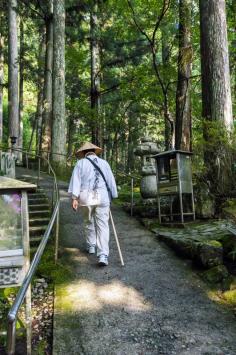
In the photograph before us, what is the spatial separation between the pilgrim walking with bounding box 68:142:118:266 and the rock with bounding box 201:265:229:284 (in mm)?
1555

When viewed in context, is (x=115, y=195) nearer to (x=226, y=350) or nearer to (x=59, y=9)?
(x=226, y=350)

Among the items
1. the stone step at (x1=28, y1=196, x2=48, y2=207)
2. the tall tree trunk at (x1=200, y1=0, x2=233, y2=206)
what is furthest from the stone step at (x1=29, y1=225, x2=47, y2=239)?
the tall tree trunk at (x1=200, y1=0, x2=233, y2=206)

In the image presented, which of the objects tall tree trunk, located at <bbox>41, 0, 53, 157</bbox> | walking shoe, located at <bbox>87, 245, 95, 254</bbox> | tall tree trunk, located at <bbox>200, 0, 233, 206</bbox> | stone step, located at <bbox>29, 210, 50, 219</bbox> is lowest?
walking shoe, located at <bbox>87, 245, 95, 254</bbox>

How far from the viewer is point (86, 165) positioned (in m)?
6.39

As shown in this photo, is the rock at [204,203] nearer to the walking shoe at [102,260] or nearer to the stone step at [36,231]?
the walking shoe at [102,260]

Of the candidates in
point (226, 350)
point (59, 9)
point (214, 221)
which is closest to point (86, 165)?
point (214, 221)

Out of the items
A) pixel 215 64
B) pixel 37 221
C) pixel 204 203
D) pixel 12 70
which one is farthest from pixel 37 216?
pixel 12 70

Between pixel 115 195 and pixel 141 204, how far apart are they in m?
2.90

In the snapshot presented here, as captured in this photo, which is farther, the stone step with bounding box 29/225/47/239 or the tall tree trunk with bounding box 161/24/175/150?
the tall tree trunk with bounding box 161/24/175/150

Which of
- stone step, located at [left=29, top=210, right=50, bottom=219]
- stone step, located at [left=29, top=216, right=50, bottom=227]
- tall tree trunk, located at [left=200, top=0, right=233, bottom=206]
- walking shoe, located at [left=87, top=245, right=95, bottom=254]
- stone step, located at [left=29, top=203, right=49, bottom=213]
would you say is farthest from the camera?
stone step, located at [left=29, top=203, right=49, bottom=213]

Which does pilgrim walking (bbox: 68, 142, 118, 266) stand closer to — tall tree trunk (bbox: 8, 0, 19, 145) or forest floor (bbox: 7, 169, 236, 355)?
forest floor (bbox: 7, 169, 236, 355)

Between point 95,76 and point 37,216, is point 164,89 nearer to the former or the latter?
point 95,76

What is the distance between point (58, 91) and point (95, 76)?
2.78 meters

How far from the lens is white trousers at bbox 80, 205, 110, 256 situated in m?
6.01
